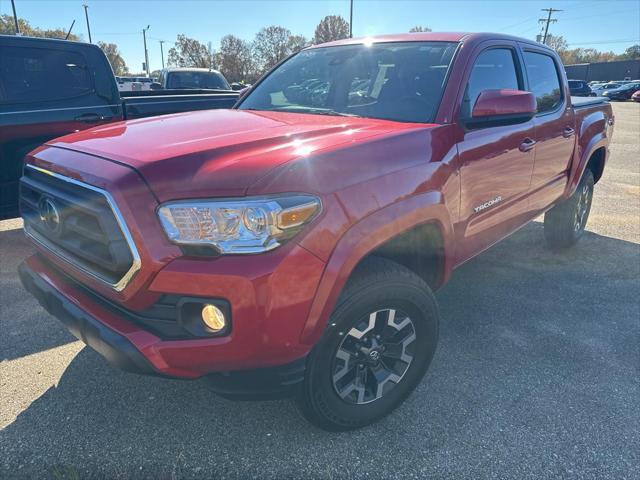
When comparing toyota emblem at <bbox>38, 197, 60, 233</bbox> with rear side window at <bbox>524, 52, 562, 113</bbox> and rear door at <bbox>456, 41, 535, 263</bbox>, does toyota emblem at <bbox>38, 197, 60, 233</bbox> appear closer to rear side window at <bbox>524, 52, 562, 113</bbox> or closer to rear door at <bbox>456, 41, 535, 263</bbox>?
rear door at <bbox>456, 41, 535, 263</bbox>

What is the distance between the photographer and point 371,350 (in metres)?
2.29

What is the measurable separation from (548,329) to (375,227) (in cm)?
209

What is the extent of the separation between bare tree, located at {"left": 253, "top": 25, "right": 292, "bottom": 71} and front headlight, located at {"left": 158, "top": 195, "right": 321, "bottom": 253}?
213ft

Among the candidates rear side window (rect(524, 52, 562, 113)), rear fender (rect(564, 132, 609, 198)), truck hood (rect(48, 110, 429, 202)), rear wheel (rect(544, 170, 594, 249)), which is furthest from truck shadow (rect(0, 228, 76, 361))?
rear wheel (rect(544, 170, 594, 249))

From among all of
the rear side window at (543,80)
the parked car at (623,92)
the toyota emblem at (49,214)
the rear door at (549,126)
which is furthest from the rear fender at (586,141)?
the parked car at (623,92)

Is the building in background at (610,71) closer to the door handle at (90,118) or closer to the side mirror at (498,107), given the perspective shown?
the door handle at (90,118)

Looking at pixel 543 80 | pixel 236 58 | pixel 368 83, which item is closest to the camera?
pixel 368 83

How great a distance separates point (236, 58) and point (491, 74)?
62644mm

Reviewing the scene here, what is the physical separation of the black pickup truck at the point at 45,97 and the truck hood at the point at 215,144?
7.86 ft

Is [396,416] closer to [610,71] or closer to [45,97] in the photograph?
[45,97]

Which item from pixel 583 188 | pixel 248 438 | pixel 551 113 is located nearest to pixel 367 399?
pixel 248 438

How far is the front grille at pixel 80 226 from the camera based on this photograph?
5.99 feet

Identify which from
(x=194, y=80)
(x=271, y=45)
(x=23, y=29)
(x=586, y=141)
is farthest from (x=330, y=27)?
(x=586, y=141)

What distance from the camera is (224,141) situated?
2.09 metres
